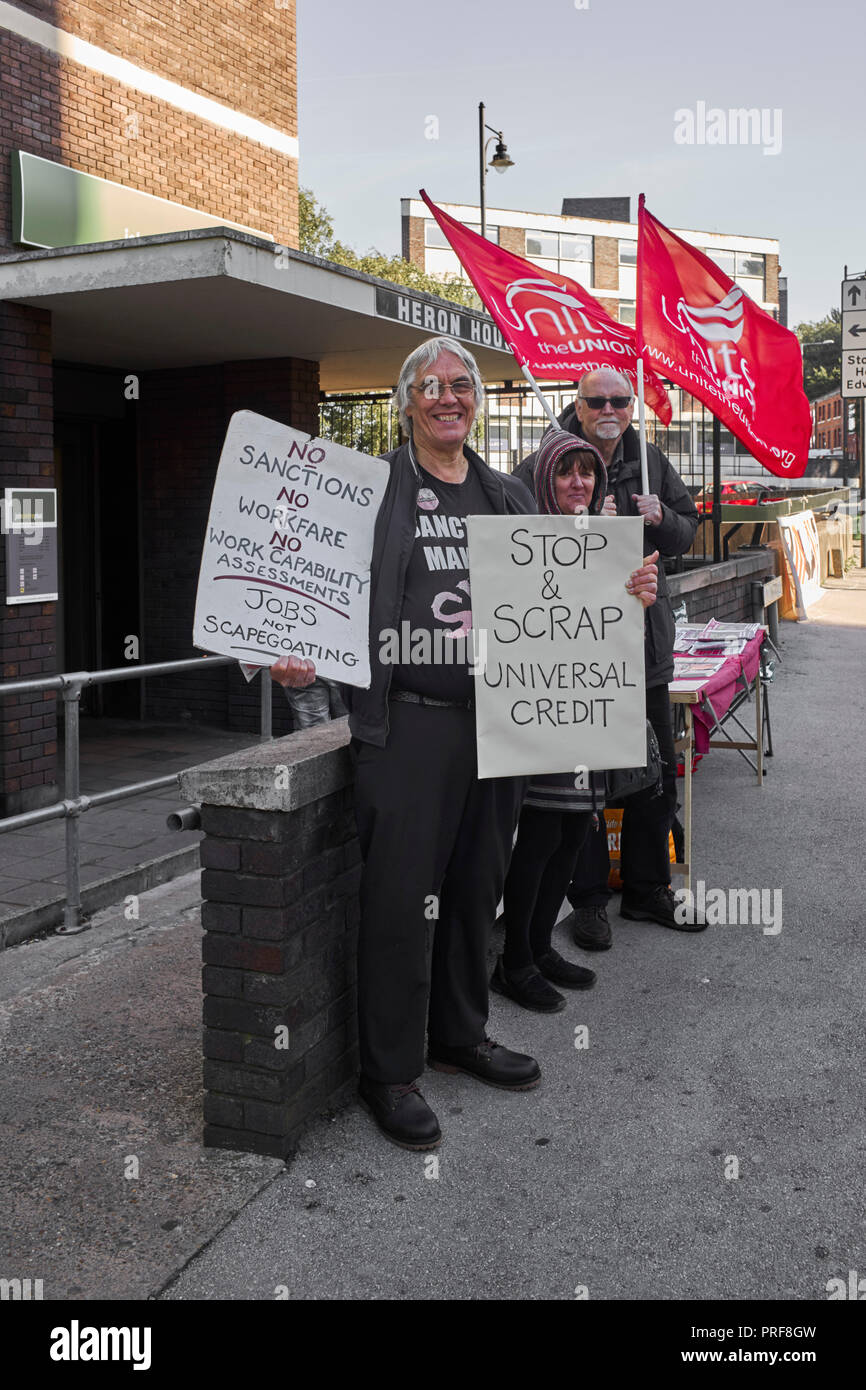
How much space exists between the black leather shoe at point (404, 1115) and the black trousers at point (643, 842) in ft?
5.55

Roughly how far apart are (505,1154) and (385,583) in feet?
5.25

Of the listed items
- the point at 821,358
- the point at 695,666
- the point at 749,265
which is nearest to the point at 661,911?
the point at 695,666

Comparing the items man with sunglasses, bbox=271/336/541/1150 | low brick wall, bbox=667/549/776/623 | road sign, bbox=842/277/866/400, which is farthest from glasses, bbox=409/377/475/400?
road sign, bbox=842/277/866/400

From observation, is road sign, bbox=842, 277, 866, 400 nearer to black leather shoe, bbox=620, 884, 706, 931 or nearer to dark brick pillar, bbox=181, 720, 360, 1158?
black leather shoe, bbox=620, 884, 706, 931

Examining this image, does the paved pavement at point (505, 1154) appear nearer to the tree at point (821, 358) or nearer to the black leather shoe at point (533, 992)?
the black leather shoe at point (533, 992)

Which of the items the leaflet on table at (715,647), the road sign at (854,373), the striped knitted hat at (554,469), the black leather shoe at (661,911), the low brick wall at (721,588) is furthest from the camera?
the road sign at (854,373)

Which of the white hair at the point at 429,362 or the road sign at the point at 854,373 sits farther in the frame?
the road sign at the point at 854,373

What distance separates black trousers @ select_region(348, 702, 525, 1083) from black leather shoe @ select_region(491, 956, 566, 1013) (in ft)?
2.61

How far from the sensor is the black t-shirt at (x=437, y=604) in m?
3.47

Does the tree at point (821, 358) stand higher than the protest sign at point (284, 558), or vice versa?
the tree at point (821, 358)

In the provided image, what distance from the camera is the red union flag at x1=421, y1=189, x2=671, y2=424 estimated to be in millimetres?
5508

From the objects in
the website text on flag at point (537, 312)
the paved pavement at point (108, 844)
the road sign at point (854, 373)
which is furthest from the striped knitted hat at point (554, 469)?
the road sign at point (854, 373)
